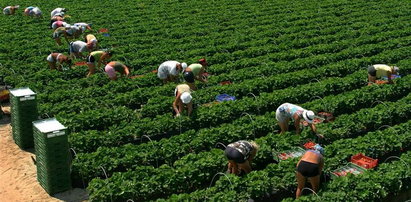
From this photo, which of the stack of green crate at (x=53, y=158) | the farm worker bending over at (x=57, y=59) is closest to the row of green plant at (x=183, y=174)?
the stack of green crate at (x=53, y=158)

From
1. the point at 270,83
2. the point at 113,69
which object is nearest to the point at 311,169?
the point at 270,83

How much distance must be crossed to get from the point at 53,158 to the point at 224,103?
602 cm

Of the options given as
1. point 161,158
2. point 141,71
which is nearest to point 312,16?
point 141,71

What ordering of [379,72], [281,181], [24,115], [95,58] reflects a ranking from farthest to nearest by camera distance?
[95,58] → [379,72] → [24,115] → [281,181]

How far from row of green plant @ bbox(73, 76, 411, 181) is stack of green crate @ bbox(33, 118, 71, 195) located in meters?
0.40

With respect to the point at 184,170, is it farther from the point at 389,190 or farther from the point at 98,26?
the point at 98,26

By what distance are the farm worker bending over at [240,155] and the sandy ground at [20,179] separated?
358cm

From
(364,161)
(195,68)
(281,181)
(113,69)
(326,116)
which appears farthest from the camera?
(113,69)

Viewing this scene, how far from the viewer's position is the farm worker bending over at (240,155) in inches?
468

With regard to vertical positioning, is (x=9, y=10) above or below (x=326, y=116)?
below

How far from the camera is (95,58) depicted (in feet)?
66.4

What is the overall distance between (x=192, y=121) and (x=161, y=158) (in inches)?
92.5

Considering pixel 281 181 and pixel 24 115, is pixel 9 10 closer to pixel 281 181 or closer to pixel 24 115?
pixel 24 115

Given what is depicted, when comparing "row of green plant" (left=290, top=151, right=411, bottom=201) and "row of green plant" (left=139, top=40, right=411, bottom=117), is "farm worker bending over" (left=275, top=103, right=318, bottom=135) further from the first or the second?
"row of green plant" (left=139, top=40, right=411, bottom=117)
